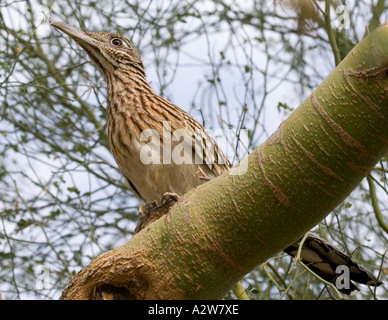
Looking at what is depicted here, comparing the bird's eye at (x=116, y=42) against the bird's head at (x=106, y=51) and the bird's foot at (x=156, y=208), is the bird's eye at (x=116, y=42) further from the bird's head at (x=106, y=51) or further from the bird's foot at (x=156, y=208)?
the bird's foot at (x=156, y=208)

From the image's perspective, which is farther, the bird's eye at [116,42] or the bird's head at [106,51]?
the bird's eye at [116,42]

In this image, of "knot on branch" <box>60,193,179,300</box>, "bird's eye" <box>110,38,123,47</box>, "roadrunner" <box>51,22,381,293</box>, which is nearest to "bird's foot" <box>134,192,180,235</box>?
"knot on branch" <box>60,193,179,300</box>

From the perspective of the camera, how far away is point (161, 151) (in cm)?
428

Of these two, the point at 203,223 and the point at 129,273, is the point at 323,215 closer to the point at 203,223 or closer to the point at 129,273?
the point at 203,223

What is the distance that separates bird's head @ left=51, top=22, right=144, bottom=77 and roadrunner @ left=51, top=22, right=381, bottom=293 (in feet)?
0.80

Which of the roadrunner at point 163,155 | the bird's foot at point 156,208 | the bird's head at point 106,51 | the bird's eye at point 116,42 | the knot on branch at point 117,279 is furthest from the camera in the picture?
the bird's eye at point 116,42

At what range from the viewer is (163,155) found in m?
4.29

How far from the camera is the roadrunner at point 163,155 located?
14.0ft

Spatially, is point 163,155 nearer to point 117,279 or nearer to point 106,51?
point 106,51

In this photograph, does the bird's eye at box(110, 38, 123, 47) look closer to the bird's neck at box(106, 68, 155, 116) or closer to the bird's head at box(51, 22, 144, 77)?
the bird's head at box(51, 22, 144, 77)

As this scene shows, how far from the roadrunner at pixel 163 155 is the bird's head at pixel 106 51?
24cm

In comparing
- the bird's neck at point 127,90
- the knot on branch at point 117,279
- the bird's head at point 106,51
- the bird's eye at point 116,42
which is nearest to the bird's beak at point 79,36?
the bird's head at point 106,51
